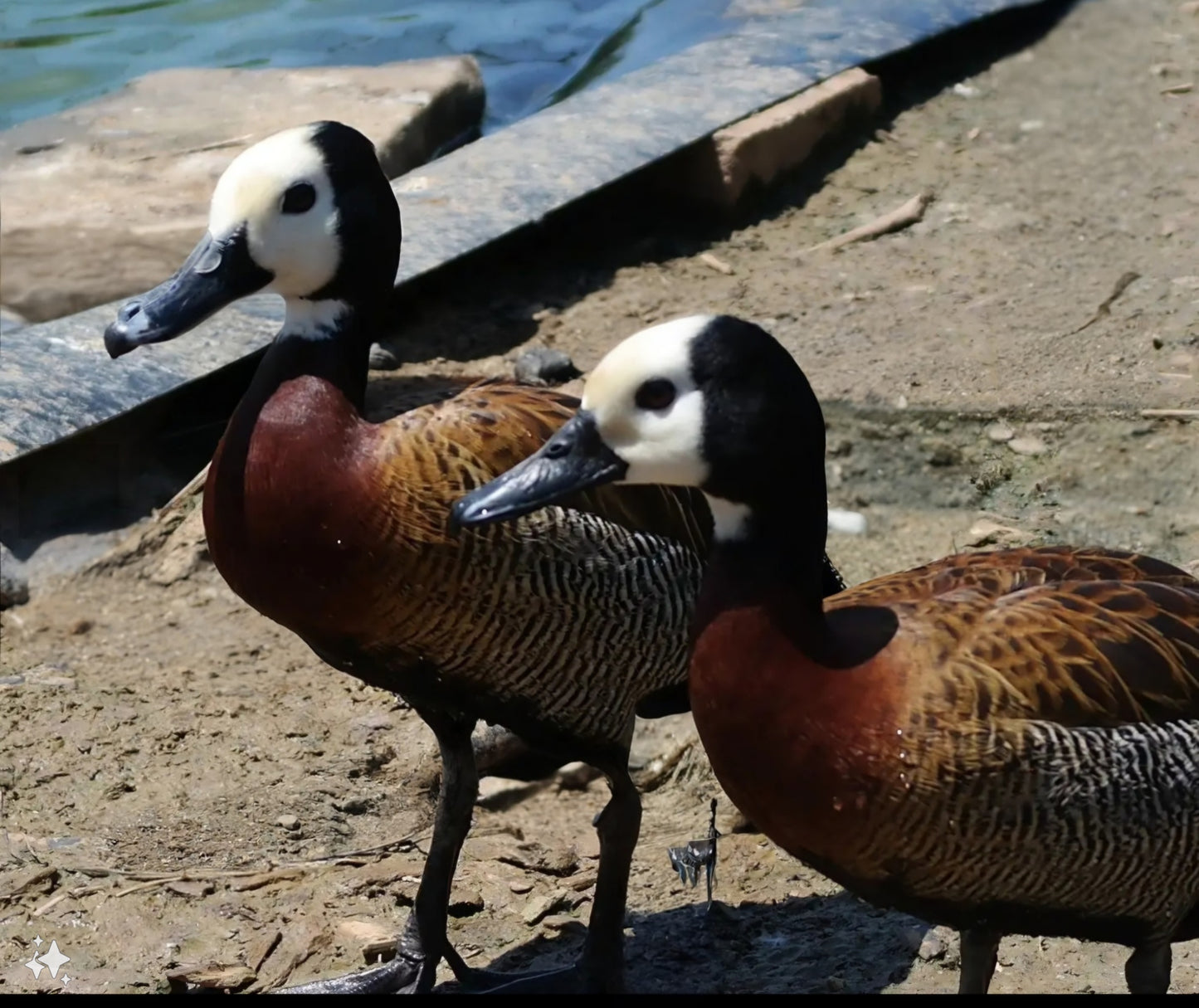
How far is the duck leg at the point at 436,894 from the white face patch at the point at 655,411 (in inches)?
48.6

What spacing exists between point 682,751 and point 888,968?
117 centimetres

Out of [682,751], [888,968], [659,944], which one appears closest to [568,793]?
[682,751]

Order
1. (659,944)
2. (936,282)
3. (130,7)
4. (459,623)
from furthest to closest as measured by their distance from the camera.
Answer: (130,7), (936,282), (659,944), (459,623)

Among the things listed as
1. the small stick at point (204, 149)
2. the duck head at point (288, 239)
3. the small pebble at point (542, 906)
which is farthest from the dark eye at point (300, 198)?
the small stick at point (204, 149)

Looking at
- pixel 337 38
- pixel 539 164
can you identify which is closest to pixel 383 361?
pixel 539 164

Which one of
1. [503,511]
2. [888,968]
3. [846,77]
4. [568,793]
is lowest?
[568,793]

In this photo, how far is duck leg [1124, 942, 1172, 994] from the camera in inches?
134

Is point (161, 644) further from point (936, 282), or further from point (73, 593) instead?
point (936, 282)

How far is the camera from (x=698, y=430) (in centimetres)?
304

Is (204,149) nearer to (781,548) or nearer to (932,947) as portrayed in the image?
(932,947)

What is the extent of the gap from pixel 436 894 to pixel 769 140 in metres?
4.14

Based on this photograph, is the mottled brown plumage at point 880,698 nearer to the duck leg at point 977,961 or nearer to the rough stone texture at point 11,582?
the duck leg at point 977,961

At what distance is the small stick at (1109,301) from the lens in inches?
242

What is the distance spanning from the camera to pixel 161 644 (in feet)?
17.8
